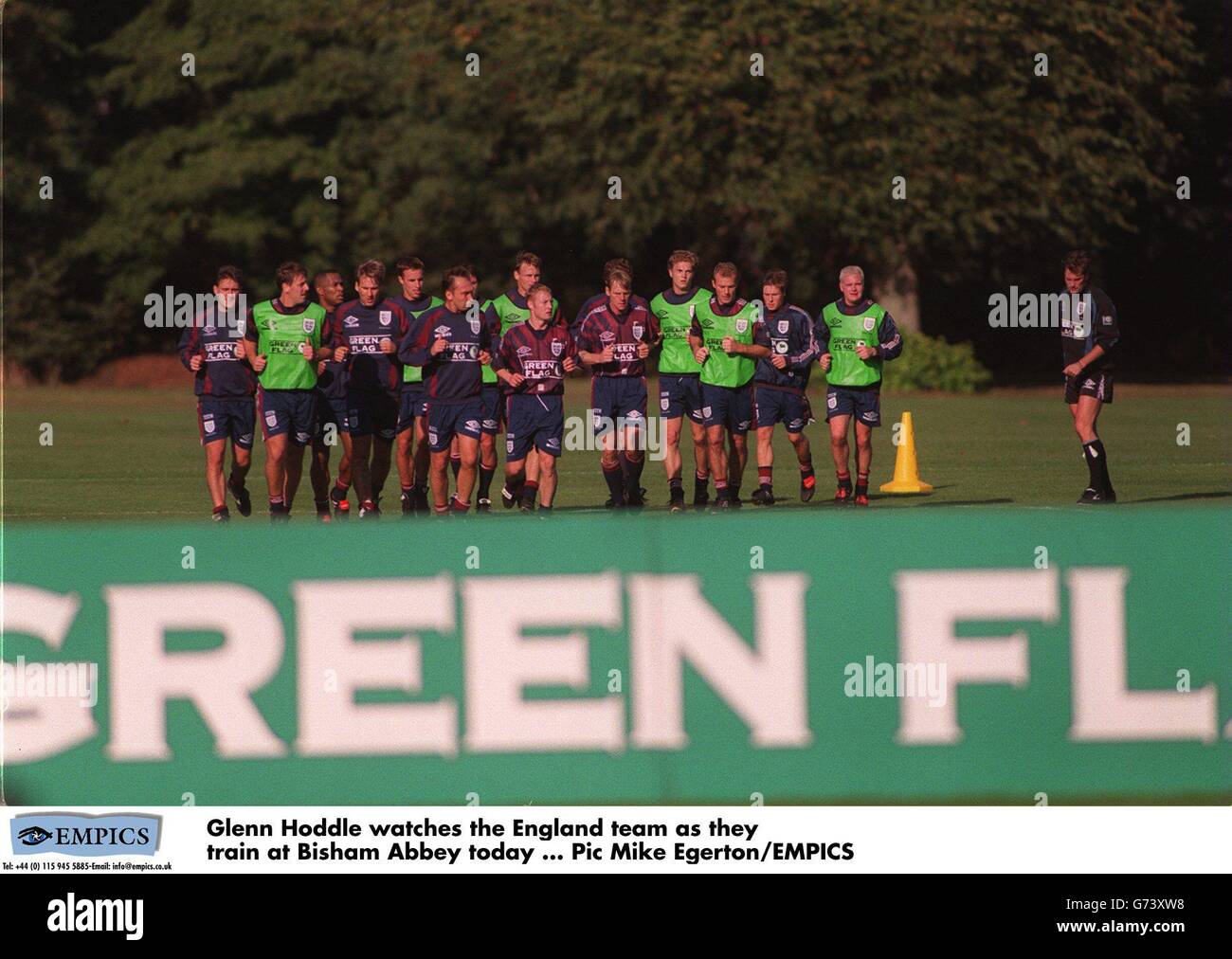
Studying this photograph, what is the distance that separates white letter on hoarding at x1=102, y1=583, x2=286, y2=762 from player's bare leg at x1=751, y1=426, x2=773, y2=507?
10.6m

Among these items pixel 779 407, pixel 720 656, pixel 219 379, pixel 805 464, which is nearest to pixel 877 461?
pixel 805 464

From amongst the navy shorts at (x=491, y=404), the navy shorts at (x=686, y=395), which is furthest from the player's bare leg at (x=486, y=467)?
the navy shorts at (x=686, y=395)

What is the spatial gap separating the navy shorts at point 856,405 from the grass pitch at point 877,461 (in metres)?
0.80

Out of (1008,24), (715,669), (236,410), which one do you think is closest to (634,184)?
(1008,24)

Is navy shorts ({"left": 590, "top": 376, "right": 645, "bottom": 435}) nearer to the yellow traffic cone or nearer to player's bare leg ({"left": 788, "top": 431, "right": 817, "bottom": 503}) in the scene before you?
player's bare leg ({"left": 788, "top": 431, "right": 817, "bottom": 503})

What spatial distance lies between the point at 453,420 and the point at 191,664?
918cm

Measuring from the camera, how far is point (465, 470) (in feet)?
56.0

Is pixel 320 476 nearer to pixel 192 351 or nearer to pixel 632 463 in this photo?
pixel 192 351

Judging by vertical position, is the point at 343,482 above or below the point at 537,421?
below

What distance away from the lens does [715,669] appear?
830 cm

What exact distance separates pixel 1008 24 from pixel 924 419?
11.8 meters

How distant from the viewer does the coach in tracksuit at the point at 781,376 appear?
18.5m

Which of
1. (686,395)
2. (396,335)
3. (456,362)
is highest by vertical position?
(396,335)

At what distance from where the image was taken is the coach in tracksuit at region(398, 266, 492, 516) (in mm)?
17203
